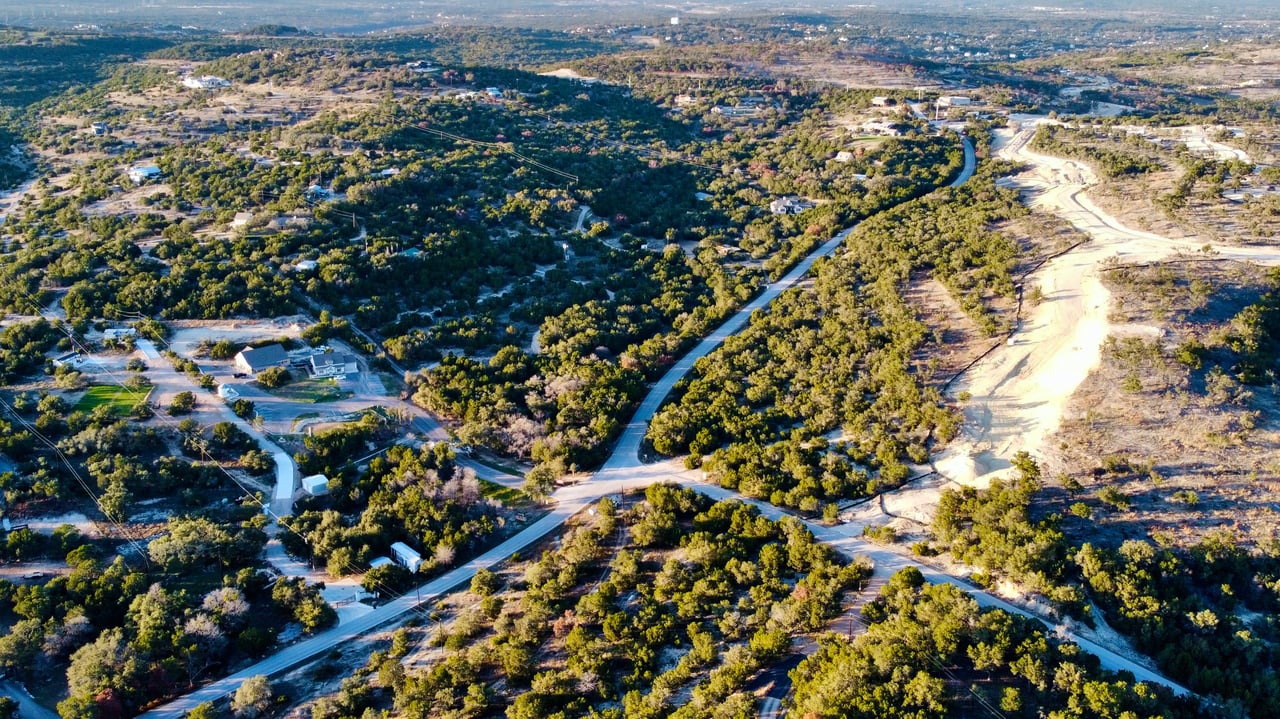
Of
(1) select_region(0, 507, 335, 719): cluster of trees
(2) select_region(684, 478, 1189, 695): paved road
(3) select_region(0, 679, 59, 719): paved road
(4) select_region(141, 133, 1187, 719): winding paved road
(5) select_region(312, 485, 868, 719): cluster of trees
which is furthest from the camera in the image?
(4) select_region(141, 133, 1187, 719): winding paved road

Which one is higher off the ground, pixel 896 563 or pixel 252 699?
pixel 896 563

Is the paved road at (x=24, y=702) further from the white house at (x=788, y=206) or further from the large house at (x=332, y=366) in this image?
the white house at (x=788, y=206)

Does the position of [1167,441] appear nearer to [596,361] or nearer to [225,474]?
[596,361]

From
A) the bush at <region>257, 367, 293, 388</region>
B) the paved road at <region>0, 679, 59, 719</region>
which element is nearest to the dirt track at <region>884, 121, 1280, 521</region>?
the paved road at <region>0, 679, 59, 719</region>

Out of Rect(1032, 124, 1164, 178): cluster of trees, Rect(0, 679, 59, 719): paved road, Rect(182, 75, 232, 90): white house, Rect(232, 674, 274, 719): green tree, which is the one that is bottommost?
Rect(0, 679, 59, 719): paved road

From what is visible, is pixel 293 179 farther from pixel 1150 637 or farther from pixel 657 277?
pixel 1150 637

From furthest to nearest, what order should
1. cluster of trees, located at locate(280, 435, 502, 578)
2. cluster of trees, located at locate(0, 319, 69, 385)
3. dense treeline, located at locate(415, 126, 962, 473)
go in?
cluster of trees, located at locate(0, 319, 69, 385) → dense treeline, located at locate(415, 126, 962, 473) → cluster of trees, located at locate(280, 435, 502, 578)

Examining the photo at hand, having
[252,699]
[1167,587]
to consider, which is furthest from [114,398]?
[1167,587]

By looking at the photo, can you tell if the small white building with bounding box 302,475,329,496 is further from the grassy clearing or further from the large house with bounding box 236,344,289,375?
the large house with bounding box 236,344,289,375
